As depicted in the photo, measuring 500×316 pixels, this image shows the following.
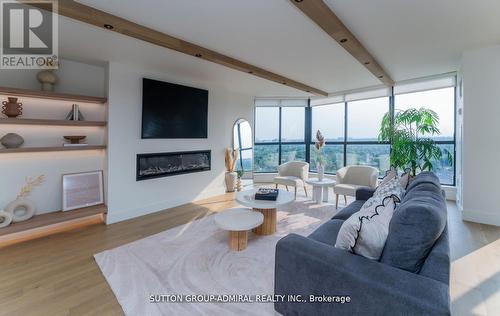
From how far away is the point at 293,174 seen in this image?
5074mm

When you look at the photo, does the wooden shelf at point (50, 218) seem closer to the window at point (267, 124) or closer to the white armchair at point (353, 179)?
the white armchair at point (353, 179)

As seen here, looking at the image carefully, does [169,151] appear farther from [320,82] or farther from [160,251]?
[320,82]

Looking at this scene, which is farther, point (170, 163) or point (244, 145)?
point (244, 145)

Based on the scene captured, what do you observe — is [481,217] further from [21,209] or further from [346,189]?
[21,209]

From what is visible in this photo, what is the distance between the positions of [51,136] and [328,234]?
385 cm

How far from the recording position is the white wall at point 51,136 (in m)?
2.90

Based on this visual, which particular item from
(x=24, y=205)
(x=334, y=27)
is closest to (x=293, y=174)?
(x=334, y=27)

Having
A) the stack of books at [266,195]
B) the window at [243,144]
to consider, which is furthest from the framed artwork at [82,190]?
the window at [243,144]

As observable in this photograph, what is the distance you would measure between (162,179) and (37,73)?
230 cm

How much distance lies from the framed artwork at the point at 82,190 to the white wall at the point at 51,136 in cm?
11

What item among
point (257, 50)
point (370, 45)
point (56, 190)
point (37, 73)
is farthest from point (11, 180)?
point (370, 45)

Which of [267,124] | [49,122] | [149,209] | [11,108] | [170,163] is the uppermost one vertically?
[267,124]

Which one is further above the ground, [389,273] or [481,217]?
[389,273]

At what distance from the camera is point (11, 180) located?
9.51ft
